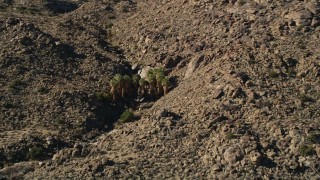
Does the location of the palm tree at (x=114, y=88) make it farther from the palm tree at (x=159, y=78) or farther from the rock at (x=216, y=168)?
the rock at (x=216, y=168)

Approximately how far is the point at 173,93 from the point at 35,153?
1551 cm

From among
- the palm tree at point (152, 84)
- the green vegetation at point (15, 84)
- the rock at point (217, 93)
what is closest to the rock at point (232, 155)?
the rock at point (217, 93)

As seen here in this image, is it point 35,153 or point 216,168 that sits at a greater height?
point 35,153

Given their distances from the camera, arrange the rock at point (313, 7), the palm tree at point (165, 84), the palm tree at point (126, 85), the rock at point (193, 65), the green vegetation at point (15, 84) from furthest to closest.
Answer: the rock at point (313, 7), the rock at point (193, 65), the palm tree at point (126, 85), the palm tree at point (165, 84), the green vegetation at point (15, 84)

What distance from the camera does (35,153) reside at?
53.3 metres

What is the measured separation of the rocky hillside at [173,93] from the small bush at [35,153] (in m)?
0.29

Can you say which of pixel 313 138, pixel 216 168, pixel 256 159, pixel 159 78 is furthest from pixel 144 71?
pixel 313 138

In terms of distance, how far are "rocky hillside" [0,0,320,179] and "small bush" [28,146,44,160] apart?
29 cm

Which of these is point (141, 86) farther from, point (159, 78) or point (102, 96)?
point (102, 96)

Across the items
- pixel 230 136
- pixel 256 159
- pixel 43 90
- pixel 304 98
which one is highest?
pixel 43 90

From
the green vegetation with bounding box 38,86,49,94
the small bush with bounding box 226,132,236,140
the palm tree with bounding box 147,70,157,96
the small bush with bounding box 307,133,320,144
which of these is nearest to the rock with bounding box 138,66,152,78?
the palm tree with bounding box 147,70,157,96

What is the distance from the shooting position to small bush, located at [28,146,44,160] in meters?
53.2

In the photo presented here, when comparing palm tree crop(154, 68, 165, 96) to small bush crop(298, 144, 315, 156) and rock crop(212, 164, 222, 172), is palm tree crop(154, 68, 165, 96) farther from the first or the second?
small bush crop(298, 144, 315, 156)

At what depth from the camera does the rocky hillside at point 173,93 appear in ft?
168
